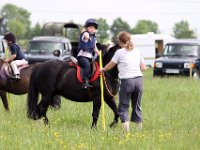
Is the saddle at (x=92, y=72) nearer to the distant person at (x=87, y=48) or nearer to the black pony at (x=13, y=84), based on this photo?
the distant person at (x=87, y=48)

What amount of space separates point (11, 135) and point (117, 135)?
1.78 metres

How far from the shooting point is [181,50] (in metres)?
28.7

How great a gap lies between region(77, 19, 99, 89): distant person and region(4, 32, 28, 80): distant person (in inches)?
110

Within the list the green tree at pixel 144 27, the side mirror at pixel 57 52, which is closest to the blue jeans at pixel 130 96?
the side mirror at pixel 57 52

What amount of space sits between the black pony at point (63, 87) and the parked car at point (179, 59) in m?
15.7

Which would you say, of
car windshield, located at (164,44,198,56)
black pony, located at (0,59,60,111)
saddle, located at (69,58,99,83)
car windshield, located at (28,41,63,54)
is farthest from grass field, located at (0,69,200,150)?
car windshield, located at (28,41,63,54)

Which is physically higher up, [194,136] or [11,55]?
[11,55]

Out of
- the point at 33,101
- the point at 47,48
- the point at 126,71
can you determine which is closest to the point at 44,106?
the point at 33,101

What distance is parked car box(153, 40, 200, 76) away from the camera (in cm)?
2744

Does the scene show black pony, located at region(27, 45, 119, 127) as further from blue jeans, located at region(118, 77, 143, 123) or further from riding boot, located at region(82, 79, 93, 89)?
blue jeans, located at region(118, 77, 143, 123)

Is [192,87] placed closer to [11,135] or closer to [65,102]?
[65,102]

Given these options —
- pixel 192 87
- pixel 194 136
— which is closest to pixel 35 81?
pixel 194 136

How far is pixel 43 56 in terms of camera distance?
28062 millimetres

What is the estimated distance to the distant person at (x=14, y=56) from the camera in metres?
14.0
